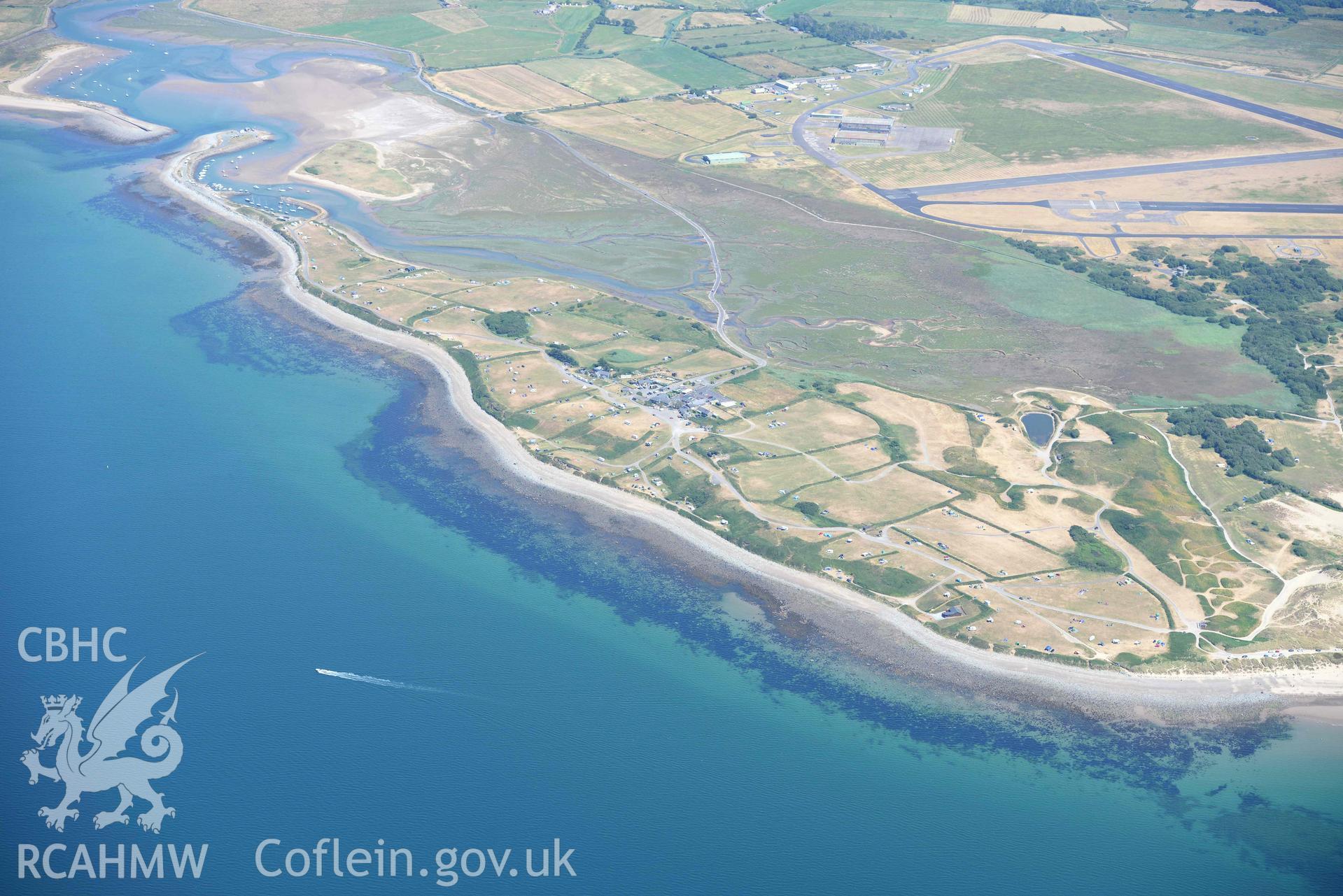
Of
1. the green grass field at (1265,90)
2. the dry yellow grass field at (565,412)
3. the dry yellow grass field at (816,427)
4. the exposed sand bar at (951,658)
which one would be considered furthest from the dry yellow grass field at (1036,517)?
the green grass field at (1265,90)

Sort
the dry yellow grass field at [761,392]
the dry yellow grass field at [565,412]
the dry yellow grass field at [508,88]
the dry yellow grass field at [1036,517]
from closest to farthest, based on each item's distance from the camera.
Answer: the dry yellow grass field at [1036,517] → the dry yellow grass field at [565,412] → the dry yellow grass field at [761,392] → the dry yellow grass field at [508,88]

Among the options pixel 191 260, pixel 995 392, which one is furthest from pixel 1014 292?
pixel 191 260

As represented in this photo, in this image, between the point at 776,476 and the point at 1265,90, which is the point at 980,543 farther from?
the point at 1265,90

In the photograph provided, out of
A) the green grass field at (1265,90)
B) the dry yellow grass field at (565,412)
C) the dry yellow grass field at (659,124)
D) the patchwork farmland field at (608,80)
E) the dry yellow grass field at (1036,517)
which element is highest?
the green grass field at (1265,90)

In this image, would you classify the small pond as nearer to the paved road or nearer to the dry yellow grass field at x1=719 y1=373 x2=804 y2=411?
the dry yellow grass field at x1=719 y1=373 x2=804 y2=411

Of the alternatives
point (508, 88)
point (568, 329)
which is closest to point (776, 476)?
point (568, 329)

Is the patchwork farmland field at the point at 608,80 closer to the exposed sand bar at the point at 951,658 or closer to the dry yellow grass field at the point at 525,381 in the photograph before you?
the dry yellow grass field at the point at 525,381

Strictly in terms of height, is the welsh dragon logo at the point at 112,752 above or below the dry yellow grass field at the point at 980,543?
below

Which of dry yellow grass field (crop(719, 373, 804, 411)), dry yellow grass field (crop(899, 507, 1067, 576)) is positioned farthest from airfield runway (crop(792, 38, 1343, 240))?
dry yellow grass field (crop(899, 507, 1067, 576))
